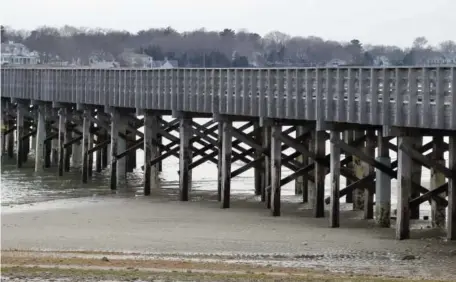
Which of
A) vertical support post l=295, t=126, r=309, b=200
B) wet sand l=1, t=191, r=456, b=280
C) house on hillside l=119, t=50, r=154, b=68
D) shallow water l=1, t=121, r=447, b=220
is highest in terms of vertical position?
house on hillside l=119, t=50, r=154, b=68

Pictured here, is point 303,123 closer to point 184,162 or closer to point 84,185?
point 184,162

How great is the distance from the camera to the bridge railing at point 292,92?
78.2 feet

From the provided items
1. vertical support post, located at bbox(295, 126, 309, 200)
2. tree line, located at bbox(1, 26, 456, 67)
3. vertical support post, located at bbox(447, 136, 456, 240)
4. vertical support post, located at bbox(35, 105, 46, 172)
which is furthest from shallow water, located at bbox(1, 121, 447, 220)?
tree line, located at bbox(1, 26, 456, 67)

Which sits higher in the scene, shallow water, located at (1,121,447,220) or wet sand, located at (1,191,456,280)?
shallow water, located at (1,121,447,220)

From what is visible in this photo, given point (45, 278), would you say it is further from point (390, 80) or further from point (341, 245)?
point (390, 80)

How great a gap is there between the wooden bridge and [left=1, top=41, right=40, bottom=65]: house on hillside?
9501 centimetres

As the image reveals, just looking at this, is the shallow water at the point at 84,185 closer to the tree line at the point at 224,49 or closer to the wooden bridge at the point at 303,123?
the wooden bridge at the point at 303,123

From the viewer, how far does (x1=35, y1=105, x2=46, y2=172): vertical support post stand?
49.3 metres

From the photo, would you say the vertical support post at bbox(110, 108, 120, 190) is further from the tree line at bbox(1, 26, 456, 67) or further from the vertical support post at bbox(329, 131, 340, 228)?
the tree line at bbox(1, 26, 456, 67)

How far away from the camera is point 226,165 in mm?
Answer: 33250

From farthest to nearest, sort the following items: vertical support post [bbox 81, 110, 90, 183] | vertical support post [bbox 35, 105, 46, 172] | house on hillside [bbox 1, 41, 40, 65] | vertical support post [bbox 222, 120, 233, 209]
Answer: house on hillside [bbox 1, 41, 40, 65]
vertical support post [bbox 35, 105, 46, 172]
vertical support post [bbox 81, 110, 90, 183]
vertical support post [bbox 222, 120, 233, 209]

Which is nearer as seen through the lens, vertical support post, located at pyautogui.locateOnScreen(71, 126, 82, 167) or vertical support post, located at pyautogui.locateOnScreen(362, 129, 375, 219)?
vertical support post, located at pyautogui.locateOnScreen(362, 129, 375, 219)

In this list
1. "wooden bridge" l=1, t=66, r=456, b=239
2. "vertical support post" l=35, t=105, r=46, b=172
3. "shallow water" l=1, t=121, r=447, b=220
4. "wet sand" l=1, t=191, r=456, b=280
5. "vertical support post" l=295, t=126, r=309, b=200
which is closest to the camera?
"wet sand" l=1, t=191, r=456, b=280

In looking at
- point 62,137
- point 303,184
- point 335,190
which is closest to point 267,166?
point 303,184
